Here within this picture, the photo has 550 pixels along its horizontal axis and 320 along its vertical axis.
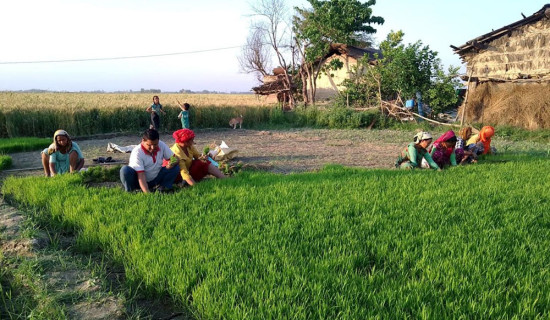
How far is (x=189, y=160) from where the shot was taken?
560cm

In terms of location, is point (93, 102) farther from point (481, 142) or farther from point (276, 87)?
point (481, 142)

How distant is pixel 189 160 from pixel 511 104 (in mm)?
11743

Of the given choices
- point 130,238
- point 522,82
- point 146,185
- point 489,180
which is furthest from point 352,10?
point 130,238

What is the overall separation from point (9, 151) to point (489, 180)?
37.6 feet

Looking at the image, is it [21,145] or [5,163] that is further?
[21,145]

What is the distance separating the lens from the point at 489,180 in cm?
566

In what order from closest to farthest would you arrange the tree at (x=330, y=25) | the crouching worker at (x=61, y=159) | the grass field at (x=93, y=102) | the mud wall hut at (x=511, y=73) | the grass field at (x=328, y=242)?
the grass field at (x=328, y=242) < the crouching worker at (x=61, y=159) < the mud wall hut at (x=511, y=73) < the grass field at (x=93, y=102) < the tree at (x=330, y=25)

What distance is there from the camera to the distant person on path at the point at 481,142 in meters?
7.80

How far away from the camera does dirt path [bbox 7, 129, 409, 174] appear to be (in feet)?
27.3

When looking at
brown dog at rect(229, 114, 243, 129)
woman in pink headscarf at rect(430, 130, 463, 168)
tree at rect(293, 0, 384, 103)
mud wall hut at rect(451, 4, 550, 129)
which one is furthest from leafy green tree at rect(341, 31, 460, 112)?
woman in pink headscarf at rect(430, 130, 463, 168)

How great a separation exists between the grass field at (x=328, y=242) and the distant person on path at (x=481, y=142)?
2134 millimetres

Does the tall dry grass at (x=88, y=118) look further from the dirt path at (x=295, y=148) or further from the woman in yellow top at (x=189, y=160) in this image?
the woman in yellow top at (x=189, y=160)

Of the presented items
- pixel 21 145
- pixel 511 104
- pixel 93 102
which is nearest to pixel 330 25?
pixel 511 104

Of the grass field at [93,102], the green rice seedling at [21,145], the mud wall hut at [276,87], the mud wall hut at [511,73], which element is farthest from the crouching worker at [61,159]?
the mud wall hut at [276,87]
